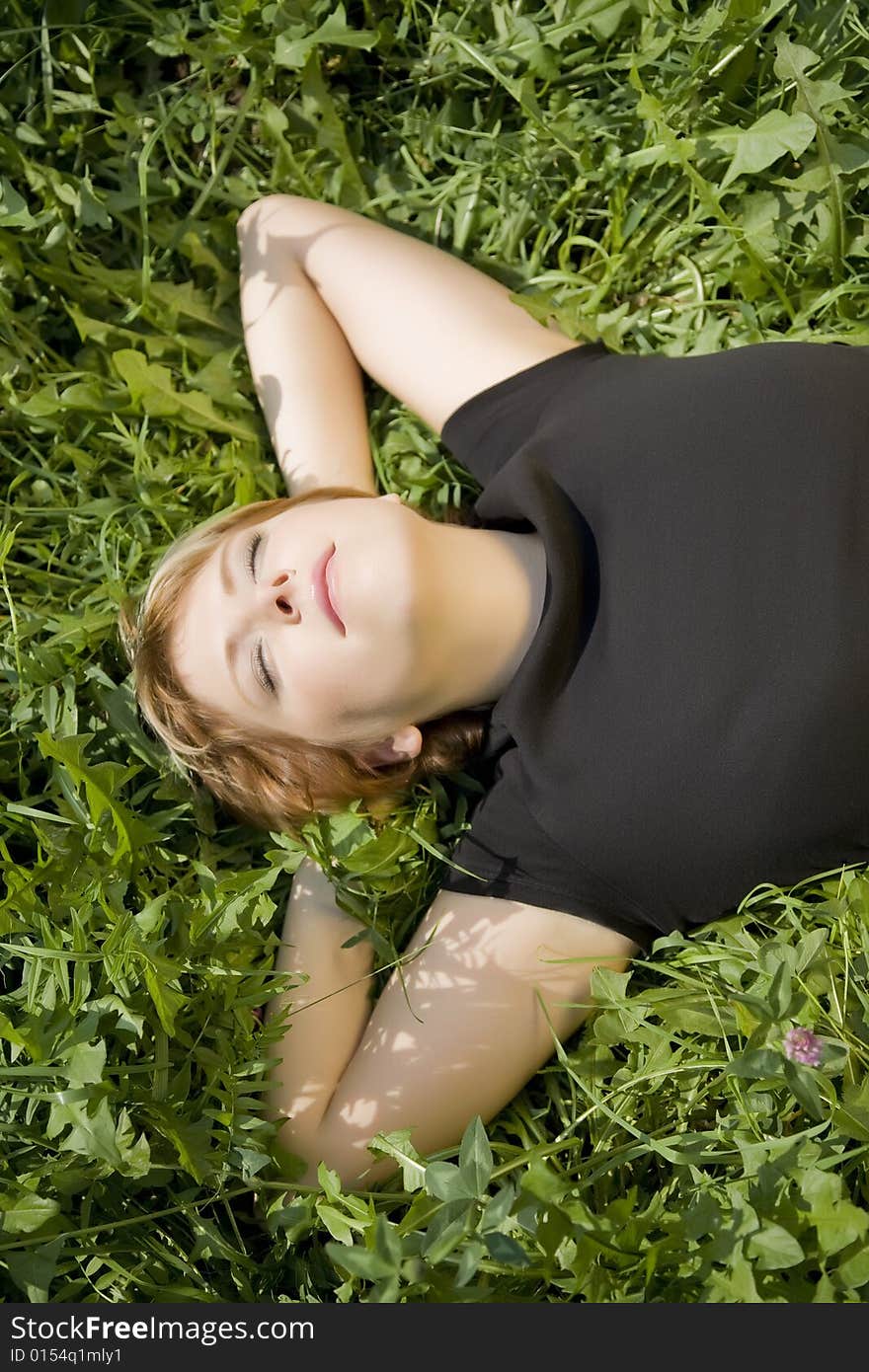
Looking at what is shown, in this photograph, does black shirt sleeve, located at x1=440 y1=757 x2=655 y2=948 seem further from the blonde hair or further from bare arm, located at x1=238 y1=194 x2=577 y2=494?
bare arm, located at x1=238 y1=194 x2=577 y2=494

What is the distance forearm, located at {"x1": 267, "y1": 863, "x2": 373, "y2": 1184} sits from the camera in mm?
2221

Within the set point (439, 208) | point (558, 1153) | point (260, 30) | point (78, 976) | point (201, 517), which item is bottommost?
point (558, 1153)


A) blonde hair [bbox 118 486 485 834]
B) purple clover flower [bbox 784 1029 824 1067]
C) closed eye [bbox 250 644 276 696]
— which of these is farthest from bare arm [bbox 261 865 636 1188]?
closed eye [bbox 250 644 276 696]

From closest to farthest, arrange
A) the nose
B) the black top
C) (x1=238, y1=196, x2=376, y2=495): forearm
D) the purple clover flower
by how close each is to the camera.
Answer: the purple clover flower
the black top
the nose
(x1=238, y1=196, x2=376, y2=495): forearm

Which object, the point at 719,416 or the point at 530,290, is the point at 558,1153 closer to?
the point at 719,416

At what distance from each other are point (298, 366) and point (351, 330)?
0.15 m

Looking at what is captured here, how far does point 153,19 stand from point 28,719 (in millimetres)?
1708

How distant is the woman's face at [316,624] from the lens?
2.09 meters

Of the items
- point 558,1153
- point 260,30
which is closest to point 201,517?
point 260,30

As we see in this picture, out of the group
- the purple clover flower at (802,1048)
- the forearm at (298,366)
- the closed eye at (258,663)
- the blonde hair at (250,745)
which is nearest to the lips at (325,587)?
the closed eye at (258,663)

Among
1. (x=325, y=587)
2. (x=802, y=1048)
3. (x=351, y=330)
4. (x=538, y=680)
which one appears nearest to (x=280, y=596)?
(x=325, y=587)

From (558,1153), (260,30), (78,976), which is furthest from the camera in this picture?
(260,30)

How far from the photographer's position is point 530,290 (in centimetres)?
277

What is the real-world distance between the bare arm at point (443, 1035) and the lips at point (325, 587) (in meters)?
0.63
